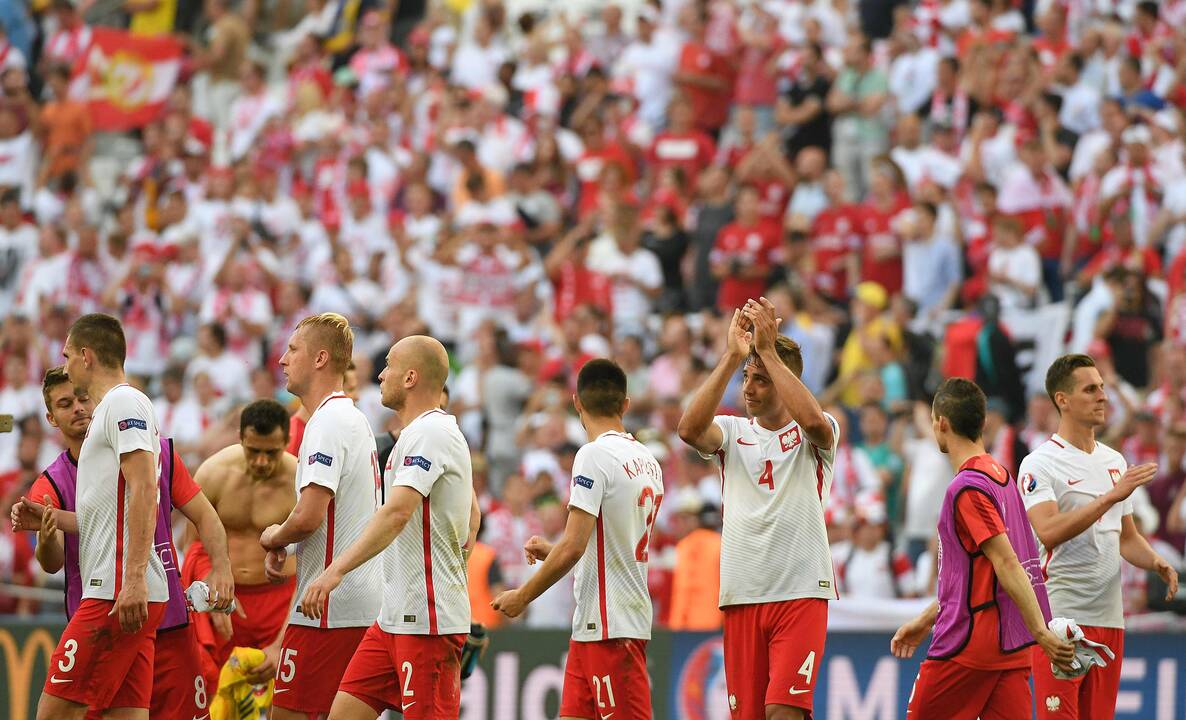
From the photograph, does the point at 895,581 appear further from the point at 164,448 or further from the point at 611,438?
the point at 164,448

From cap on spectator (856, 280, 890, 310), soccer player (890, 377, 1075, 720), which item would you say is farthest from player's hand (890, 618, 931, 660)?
cap on spectator (856, 280, 890, 310)

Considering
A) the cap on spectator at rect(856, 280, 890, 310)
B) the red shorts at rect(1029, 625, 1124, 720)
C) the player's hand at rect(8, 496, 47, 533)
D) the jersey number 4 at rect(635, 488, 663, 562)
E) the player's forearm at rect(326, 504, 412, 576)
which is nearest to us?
the player's forearm at rect(326, 504, 412, 576)

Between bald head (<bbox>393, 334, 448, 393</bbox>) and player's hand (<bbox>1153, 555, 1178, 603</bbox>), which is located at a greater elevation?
bald head (<bbox>393, 334, 448, 393</bbox>)

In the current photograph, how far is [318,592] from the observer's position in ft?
29.1

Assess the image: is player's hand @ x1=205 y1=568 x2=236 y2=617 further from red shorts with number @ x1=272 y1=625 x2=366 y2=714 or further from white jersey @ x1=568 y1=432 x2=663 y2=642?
white jersey @ x1=568 y1=432 x2=663 y2=642

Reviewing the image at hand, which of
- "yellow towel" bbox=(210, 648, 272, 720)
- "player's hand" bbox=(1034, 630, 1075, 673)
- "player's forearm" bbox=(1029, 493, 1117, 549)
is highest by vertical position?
"player's forearm" bbox=(1029, 493, 1117, 549)

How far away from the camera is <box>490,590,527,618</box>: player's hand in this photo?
930 cm

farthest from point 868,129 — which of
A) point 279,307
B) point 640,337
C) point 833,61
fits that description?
point 279,307

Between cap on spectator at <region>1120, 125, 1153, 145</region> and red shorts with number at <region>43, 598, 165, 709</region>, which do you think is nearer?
red shorts with number at <region>43, 598, 165, 709</region>

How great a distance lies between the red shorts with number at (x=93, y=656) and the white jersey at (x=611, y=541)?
2.29 meters

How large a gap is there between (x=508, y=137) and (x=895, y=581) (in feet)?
31.0

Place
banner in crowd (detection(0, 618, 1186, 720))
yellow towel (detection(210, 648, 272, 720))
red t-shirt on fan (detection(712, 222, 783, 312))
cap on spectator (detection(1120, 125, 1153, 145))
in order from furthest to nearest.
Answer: red t-shirt on fan (detection(712, 222, 783, 312)) < cap on spectator (detection(1120, 125, 1153, 145)) < banner in crowd (detection(0, 618, 1186, 720)) < yellow towel (detection(210, 648, 272, 720))

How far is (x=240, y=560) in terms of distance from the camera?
11156 millimetres

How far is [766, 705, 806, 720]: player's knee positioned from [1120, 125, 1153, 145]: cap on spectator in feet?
38.3
